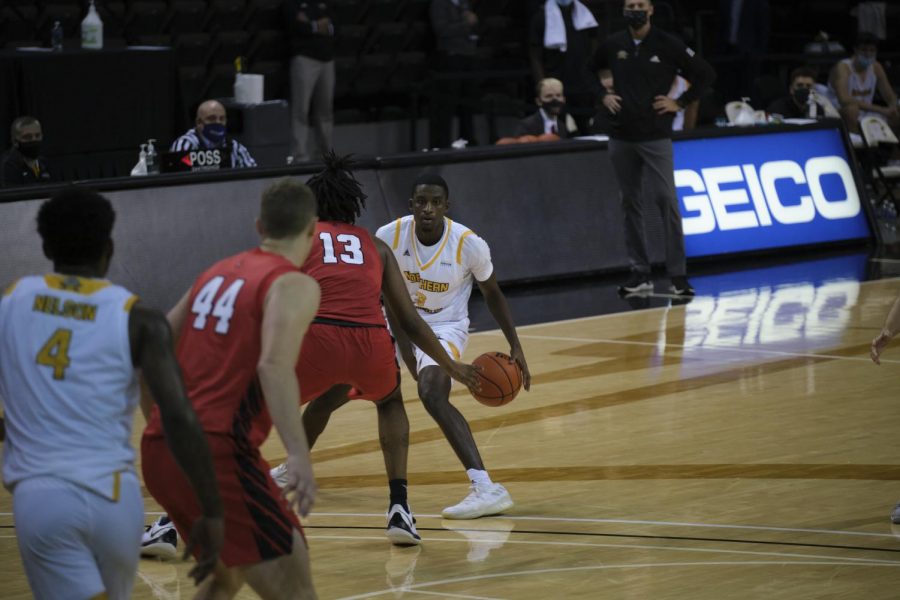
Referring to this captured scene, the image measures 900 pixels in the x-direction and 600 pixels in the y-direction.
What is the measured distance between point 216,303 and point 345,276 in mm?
2211

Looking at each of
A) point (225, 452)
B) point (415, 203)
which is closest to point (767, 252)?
point (415, 203)

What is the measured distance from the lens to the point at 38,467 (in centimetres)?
416

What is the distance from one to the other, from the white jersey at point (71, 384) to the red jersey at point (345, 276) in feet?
8.74

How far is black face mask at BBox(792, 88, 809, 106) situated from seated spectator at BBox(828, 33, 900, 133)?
184cm

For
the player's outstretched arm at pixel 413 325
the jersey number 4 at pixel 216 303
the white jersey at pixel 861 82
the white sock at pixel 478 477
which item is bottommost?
the white sock at pixel 478 477

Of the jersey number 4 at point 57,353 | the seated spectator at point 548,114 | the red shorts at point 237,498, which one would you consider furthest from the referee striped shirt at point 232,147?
the jersey number 4 at point 57,353

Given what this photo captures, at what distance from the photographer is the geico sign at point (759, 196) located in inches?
615

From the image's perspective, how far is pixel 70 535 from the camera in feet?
13.5

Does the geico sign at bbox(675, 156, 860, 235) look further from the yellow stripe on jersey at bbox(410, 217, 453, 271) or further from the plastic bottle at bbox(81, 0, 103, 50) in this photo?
the yellow stripe on jersey at bbox(410, 217, 453, 271)

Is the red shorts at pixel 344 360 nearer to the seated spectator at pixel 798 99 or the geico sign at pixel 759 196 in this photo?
the geico sign at pixel 759 196

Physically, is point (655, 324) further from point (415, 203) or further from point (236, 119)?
point (236, 119)

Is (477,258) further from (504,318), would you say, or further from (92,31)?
(92,31)

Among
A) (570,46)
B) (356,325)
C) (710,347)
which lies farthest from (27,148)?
(570,46)

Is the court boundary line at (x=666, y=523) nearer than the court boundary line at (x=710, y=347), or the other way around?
the court boundary line at (x=666, y=523)
